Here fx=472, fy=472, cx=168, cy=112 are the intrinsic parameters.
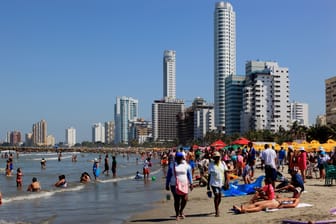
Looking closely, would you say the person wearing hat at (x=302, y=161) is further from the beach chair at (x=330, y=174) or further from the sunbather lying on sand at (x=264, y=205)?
the sunbather lying on sand at (x=264, y=205)

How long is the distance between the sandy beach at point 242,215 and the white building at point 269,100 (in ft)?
431

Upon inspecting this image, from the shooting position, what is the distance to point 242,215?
10812 millimetres

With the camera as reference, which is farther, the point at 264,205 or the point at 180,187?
the point at 264,205

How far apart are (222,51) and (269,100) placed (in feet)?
156

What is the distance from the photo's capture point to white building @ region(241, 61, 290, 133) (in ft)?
475

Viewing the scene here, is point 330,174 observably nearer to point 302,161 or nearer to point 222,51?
point 302,161

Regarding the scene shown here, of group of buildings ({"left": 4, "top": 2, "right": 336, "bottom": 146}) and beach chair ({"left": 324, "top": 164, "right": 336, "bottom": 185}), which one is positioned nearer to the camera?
beach chair ({"left": 324, "top": 164, "right": 336, "bottom": 185})

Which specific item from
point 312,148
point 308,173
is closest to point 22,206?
point 308,173

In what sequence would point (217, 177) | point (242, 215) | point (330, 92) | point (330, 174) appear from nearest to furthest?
point (217, 177) < point (242, 215) < point (330, 174) < point (330, 92)

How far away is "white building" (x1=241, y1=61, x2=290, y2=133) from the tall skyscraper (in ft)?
98.6

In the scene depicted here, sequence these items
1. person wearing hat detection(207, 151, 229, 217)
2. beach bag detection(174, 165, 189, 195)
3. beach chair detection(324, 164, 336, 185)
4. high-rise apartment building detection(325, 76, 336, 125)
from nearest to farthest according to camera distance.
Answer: beach bag detection(174, 165, 189, 195), person wearing hat detection(207, 151, 229, 217), beach chair detection(324, 164, 336, 185), high-rise apartment building detection(325, 76, 336, 125)

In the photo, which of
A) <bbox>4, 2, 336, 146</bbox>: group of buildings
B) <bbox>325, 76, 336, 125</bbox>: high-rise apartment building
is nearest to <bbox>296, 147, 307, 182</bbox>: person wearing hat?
<bbox>4, 2, 336, 146</bbox>: group of buildings

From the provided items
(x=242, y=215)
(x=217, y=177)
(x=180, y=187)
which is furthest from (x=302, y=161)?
(x=180, y=187)

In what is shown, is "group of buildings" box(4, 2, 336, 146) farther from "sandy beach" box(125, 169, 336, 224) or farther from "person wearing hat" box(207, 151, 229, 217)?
"person wearing hat" box(207, 151, 229, 217)
